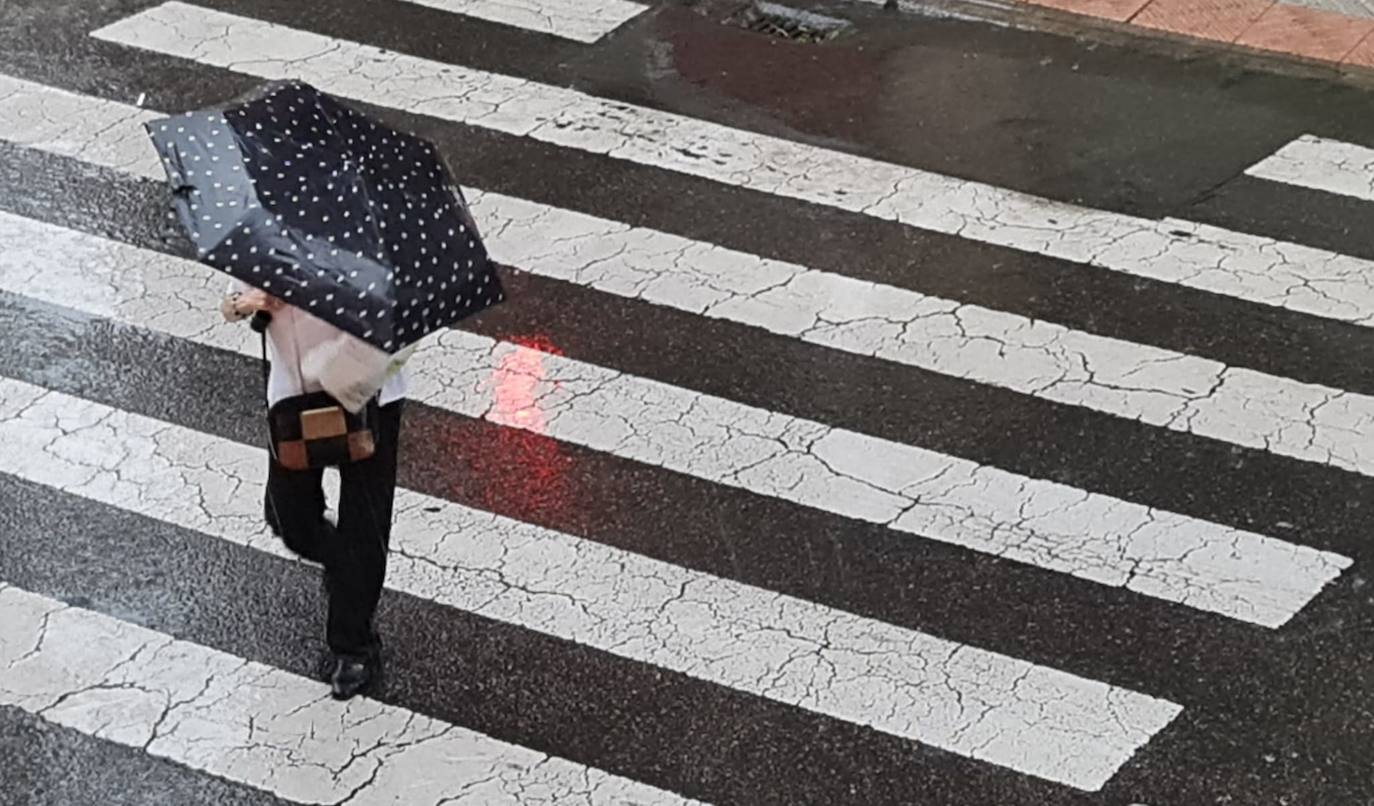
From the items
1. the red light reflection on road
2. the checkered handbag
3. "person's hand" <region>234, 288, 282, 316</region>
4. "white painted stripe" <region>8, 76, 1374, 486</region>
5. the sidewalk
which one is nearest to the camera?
"person's hand" <region>234, 288, 282, 316</region>

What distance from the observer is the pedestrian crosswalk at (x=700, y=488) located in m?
5.78

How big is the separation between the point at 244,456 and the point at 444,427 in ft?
2.13

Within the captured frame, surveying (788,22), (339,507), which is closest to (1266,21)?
(788,22)

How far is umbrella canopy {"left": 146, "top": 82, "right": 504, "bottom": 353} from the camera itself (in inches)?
196

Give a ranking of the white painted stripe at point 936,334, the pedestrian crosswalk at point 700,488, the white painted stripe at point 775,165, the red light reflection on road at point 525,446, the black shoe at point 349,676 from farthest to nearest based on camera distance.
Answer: the white painted stripe at point 775,165
the white painted stripe at point 936,334
the red light reflection on road at point 525,446
the black shoe at point 349,676
the pedestrian crosswalk at point 700,488

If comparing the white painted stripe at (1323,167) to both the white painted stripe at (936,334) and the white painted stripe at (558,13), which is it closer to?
the white painted stripe at (936,334)

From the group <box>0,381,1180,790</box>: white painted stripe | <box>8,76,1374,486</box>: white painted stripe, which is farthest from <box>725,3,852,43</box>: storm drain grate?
<box>0,381,1180,790</box>: white painted stripe

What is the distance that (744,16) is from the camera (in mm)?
10320

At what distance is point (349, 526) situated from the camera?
18.6 ft

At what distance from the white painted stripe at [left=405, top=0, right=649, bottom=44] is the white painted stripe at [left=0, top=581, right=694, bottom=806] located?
4.62 meters

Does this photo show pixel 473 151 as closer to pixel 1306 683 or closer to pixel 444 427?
pixel 444 427

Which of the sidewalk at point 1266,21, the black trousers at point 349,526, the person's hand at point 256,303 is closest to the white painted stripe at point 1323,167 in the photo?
the sidewalk at point 1266,21

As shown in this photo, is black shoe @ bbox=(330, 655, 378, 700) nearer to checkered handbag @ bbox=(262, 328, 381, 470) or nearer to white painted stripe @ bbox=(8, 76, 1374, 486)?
checkered handbag @ bbox=(262, 328, 381, 470)

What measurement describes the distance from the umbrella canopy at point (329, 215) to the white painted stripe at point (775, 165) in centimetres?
347
